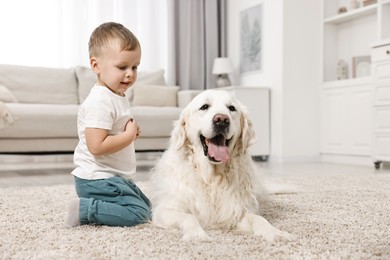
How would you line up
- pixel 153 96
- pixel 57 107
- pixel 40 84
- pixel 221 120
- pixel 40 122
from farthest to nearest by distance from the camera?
1. pixel 153 96
2. pixel 40 84
3. pixel 57 107
4. pixel 40 122
5. pixel 221 120

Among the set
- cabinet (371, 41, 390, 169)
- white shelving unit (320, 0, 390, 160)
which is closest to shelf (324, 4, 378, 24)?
white shelving unit (320, 0, 390, 160)

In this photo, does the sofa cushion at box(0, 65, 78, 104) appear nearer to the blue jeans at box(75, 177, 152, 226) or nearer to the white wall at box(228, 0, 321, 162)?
the white wall at box(228, 0, 321, 162)

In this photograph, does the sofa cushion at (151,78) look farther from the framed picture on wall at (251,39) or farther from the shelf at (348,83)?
the shelf at (348,83)

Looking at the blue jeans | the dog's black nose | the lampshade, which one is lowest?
the blue jeans

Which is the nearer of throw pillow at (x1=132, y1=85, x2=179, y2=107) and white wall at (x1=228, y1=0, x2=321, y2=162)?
throw pillow at (x1=132, y1=85, x2=179, y2=107)

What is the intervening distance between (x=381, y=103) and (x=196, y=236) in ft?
11.8

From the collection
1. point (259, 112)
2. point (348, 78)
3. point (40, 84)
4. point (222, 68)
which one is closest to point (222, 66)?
point (222, 68)

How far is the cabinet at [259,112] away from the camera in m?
5.42

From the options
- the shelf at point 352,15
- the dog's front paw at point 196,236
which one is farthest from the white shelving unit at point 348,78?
the dog's front paw at point 196,236

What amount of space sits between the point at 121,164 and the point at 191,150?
0.91 ft

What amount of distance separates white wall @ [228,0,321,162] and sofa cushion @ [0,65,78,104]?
2291mm

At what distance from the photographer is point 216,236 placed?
1518 mm

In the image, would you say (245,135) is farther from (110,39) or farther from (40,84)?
(40,84)

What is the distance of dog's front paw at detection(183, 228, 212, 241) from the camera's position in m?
1.43
